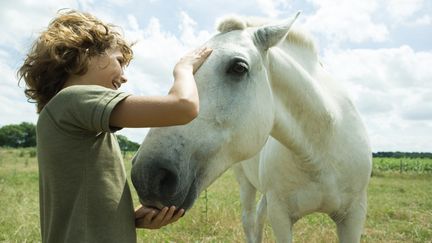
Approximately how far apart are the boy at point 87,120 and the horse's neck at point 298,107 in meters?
0.93

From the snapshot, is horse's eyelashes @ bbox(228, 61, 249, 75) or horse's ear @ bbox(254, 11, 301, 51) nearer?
horse's eyelashes @ bbox(228, 61, 249, 75)

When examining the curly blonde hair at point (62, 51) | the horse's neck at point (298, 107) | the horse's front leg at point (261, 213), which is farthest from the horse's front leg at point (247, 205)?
the curly blonde hair at point (62, 51)

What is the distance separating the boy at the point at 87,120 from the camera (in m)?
1.54

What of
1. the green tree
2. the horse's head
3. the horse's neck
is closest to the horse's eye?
the horse's head

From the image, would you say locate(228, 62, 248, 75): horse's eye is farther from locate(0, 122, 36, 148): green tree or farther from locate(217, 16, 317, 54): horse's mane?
locate(0, 122, 36, 148): green tree

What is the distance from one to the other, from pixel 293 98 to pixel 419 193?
11840 mm

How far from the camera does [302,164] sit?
3.04 metres

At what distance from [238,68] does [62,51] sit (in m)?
0.91

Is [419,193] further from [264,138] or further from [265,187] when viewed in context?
[264,138]

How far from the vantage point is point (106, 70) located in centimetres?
187

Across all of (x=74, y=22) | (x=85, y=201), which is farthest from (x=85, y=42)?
(x=85, y=201)

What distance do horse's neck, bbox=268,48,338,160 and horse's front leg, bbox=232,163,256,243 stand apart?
2364mm

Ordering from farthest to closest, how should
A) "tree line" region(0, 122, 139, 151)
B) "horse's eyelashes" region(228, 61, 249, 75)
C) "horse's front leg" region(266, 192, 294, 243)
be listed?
"tree line" region(0, 122, 139, 151)
"horse's front leg" region(266, 192, 294, 243)
"horse's eyelashes" region(228, 61, 249, 75)

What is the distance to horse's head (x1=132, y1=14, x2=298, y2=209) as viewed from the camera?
1783mm
